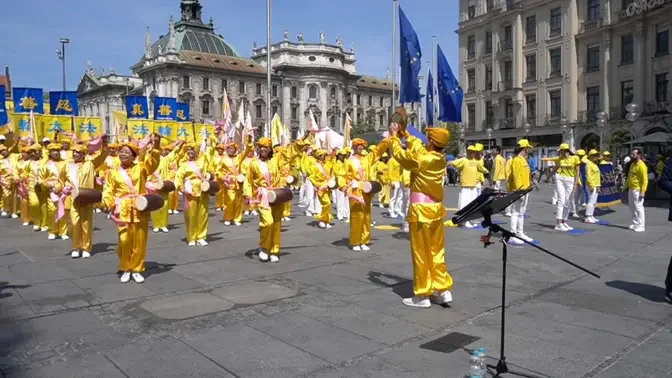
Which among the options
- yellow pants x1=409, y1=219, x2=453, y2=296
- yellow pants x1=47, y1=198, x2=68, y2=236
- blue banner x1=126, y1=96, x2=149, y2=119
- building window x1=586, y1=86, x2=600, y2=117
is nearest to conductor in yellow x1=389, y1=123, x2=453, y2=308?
yellow pants x1=409, y1=219, x2=453, y2=296

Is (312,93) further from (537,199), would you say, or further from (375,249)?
(375,249)

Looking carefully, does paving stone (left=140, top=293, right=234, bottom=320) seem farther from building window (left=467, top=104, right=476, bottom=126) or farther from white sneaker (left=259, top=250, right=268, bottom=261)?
building window (left=467, top=104, right=476, bottom=126)

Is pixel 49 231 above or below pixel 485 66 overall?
below

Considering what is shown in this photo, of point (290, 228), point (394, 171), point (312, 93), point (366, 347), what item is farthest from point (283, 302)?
point (312, 93)

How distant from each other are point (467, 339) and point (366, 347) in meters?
0.94

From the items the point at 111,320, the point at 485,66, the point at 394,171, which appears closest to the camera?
the point at 111,320

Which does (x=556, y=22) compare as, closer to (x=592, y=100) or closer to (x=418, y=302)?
(x=592, y=100)

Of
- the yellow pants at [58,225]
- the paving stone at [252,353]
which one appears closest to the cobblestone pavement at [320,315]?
the paving stone at [252,353]

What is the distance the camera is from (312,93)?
286 ft

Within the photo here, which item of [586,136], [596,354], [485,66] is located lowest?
[596,354]

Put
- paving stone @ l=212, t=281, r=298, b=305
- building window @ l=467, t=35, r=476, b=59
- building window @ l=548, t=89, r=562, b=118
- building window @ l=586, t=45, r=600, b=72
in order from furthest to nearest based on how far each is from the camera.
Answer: building window @ l=467, t=35, r=476, b=59 → building window @ l=548, t=89, r=562, b=118 → building window @ l=586, t=45, r=600, b=72 → paving stone @ l=212, t=281, r=298, b=305

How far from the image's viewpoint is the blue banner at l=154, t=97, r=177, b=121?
60.4ft

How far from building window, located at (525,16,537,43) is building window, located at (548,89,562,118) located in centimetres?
448

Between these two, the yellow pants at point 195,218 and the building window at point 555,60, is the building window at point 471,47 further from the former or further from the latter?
the yellow pants at point 195,218
